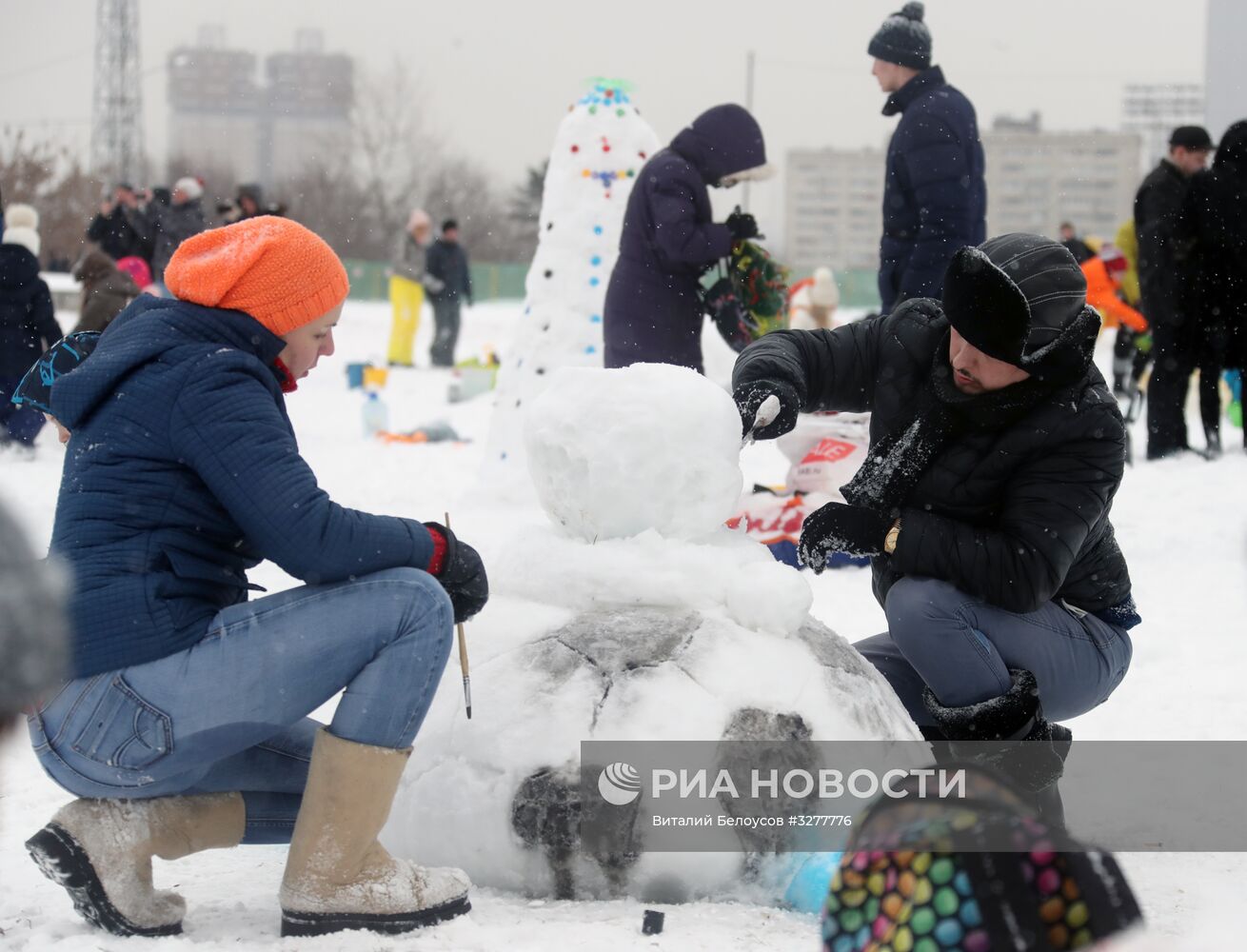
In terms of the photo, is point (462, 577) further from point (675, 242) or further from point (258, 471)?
point (675, 242)

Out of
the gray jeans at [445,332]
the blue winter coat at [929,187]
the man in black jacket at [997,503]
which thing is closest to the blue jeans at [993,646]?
the man in black jacket at [997,503]

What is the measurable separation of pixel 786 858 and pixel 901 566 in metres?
0.69

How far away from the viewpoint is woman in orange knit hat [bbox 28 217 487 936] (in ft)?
6.73

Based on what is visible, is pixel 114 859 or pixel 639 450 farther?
pixel 639 450

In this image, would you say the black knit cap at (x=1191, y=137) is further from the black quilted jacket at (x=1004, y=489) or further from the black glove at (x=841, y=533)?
the black glove at (x=841, y=533)

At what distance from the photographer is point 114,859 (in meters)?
2.13

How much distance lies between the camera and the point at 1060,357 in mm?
2643

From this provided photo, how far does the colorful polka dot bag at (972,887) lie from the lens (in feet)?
4.90

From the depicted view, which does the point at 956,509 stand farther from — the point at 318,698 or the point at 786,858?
the point at 318,698

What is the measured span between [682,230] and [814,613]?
149 centimetres

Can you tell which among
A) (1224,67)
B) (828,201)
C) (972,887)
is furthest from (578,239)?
(828,201)

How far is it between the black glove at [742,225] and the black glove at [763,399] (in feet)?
8.21

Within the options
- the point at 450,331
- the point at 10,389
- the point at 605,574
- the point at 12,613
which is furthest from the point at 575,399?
the point at 450,331

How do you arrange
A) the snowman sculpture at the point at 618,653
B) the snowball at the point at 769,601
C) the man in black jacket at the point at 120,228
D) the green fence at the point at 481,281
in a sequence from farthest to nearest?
the green fence at the point at 481,281
the man in black jacket at the point at 120,228
the snowball at the point at 769,601
the snowman sculpture at the point at 618,653
